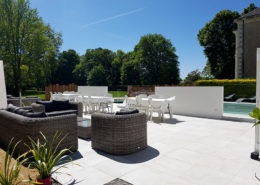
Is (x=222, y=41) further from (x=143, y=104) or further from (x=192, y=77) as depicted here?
(x=143, y=104)

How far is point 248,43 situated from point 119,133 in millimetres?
17081

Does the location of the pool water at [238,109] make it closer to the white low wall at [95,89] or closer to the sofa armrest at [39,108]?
the white low wall at [95,89]

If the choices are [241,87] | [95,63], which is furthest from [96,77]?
[241,87]

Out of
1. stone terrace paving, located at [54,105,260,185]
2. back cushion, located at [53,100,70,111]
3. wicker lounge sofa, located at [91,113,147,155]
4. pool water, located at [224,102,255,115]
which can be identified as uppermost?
back cushion, located at [53,100,70,111]

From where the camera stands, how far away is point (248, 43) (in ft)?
53.4

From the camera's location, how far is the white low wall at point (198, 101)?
285 inches

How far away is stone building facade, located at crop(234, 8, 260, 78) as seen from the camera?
621 inches

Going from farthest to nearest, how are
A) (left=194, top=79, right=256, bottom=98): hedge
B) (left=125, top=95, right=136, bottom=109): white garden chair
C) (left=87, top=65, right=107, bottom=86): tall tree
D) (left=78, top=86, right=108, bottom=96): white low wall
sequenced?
(left=87, top=65, right=107, bottom=86): tall tree → (left=194, top=79, right=256, bottom=98): hedge → (left=78, top=86, right=108, bottom=96): white low wall → (left=125, top=95, right=136, bottom=109): white garden chair

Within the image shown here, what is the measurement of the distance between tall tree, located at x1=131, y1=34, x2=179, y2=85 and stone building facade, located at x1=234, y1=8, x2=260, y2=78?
48.4ft

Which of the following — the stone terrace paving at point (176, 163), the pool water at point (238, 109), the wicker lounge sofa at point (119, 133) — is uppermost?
the wicker lounge sofa at point (119, 133)

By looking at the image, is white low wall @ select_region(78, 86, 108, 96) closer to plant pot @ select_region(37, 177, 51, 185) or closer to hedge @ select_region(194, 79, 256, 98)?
hedge @ select_region(194, 79, 256, 98)

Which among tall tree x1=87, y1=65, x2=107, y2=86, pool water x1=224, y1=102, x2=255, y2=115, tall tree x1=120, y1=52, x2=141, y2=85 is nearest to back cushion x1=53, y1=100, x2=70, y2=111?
pool water x1=224, y1=102, x2=255, y2=115

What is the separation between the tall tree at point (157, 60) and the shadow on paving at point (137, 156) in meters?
→ 28.2

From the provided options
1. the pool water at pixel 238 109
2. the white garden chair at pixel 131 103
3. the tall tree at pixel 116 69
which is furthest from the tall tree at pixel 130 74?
the white garden chair at pixel 131 103
